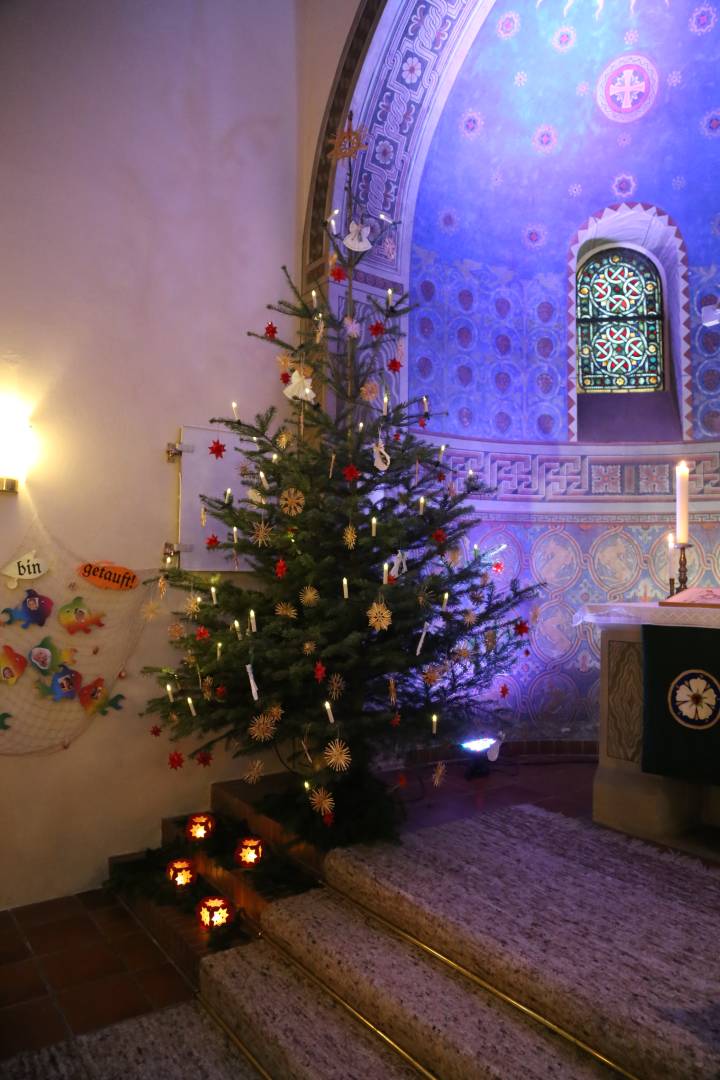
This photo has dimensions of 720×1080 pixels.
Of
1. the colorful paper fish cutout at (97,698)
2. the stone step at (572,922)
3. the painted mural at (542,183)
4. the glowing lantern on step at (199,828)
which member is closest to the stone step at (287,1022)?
Result: the stone step at (572,922)

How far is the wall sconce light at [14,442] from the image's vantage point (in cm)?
412

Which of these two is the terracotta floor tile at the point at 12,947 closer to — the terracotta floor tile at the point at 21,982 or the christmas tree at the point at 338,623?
the terracotta floor tile at the point at 21,982

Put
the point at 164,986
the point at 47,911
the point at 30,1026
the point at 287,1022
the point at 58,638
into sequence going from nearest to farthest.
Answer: the point at 287,1022 → the point at 30,1026 → the point at 164,986 → the point at 47,911 → the point at 58,638

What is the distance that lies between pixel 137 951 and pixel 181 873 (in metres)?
0.40

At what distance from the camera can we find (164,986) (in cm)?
333

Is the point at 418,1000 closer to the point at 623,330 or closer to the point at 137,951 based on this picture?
the point at 137,951

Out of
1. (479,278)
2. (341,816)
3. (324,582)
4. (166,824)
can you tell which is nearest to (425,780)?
(341,816)

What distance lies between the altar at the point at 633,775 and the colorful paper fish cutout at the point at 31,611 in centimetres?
296

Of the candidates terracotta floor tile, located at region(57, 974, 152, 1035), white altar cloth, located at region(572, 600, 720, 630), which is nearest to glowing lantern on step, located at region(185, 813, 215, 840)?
terracotta floor tile, located at region(57, 974, 152, 1035)

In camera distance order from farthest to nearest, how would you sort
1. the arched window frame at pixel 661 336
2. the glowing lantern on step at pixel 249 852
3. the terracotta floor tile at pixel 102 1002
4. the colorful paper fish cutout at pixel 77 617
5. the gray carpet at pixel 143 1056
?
the arched window frame at pixel 661 336 < the colorful paper fish cutout at pixel 77 617 < the glowing lantern on step at pixel 249 852 < the terracotta floor tile at pixel 102 1002 < the gray carpet at pixel 143 1056

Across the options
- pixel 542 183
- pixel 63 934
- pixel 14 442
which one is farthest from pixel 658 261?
pixel 63 934

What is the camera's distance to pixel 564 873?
3.34 m

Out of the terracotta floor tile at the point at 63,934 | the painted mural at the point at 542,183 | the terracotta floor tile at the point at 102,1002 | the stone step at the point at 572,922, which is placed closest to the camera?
the stone step at the point at 572,922

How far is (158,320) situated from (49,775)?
2694mm
